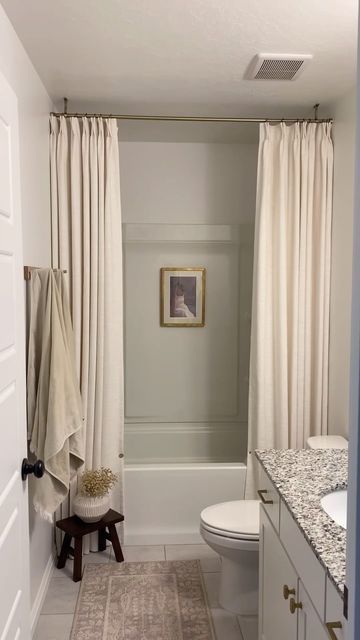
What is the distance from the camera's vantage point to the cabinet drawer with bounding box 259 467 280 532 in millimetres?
1965

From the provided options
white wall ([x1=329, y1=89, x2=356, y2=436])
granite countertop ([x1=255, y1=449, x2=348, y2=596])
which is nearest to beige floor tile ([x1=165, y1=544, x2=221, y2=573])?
white wall ([x1=329, y1=89, x2=356, y2=436])

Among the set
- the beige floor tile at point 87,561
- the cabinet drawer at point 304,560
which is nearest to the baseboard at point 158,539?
the beige floor tile at point 87,561

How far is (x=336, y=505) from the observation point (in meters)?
1.87

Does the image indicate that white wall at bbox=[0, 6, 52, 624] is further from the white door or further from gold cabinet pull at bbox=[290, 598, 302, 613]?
gold cabinet pull at bbox=[290, 598, 302, 613]

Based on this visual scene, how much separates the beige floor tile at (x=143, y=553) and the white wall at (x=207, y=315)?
2.95 feet

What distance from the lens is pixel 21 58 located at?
7.86ft

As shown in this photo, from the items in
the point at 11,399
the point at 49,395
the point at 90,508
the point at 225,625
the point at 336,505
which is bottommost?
the point at 225,625

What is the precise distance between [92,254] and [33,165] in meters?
0.67

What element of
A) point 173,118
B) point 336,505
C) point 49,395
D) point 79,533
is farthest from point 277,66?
point 79,533

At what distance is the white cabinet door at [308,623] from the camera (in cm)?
147

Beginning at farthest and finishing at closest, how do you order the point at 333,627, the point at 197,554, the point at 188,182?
the point at 188,182 < the point at 197,554 < the point at 333,627

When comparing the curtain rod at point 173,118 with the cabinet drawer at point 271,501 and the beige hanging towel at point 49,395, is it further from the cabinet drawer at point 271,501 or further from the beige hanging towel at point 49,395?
the cabinet drawer at point 271,501

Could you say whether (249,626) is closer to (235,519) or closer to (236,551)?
(236,551)

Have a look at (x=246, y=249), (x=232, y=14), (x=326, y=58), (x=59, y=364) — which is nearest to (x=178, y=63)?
(x=232, y=14)
